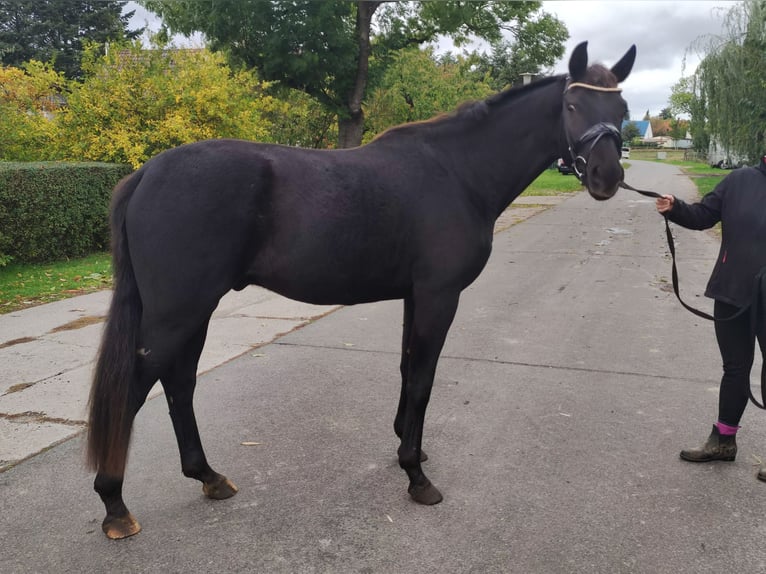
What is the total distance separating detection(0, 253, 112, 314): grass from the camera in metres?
7.09

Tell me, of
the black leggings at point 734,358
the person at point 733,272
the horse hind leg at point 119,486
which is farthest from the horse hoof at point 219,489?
the black leggings at point 734,358

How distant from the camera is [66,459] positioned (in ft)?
10.8

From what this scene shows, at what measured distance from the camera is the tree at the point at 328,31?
14531 millimetres

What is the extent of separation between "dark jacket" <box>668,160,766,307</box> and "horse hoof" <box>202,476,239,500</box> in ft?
9.50

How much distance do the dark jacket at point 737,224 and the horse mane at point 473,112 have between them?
3.75 ft

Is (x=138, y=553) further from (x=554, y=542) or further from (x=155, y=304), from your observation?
(x=554, y=542)

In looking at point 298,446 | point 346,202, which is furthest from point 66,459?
point 346,202

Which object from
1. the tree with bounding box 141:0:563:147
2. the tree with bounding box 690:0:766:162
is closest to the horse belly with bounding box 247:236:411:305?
the tree with bounding box 141:0:563:147

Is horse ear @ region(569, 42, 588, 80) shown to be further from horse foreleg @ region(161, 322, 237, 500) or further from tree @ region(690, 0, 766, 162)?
tree @ region(690, 0, 766, 162)

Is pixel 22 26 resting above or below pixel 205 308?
above

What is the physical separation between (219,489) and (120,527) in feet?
1.60

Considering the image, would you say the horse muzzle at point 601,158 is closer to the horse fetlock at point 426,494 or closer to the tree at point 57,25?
the horse fetlock at point 426,494

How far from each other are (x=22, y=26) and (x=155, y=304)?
45434mm

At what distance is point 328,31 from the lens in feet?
48.7
